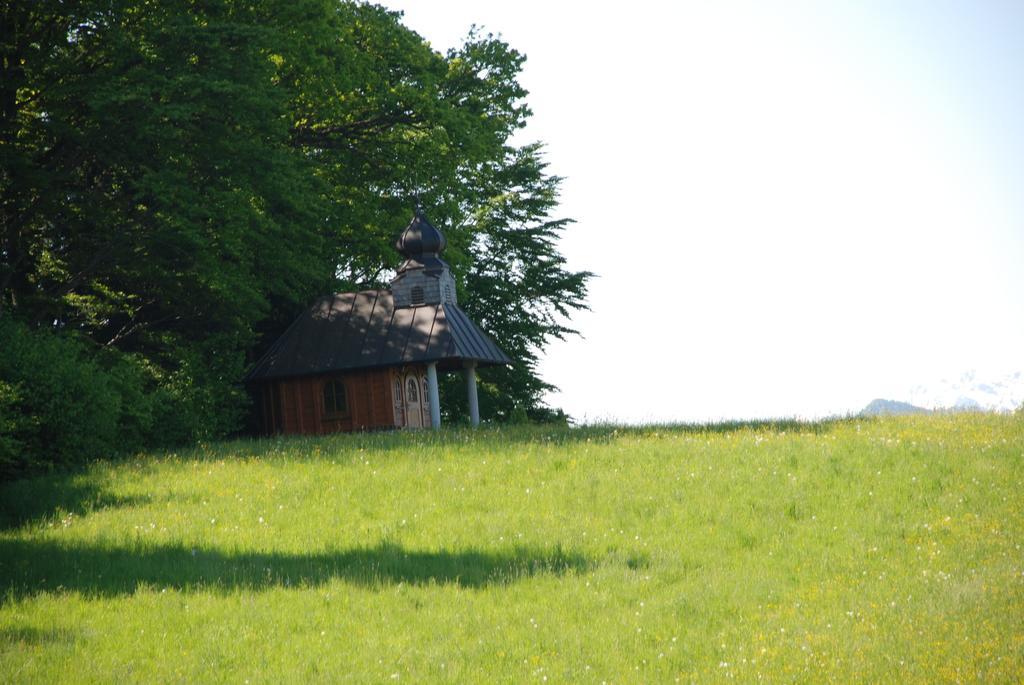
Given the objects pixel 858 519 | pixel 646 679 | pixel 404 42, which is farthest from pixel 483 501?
pixel 404 42

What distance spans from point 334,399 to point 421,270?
5028 millimetres

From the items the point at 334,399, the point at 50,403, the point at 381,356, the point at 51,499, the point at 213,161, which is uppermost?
the point at 213,161

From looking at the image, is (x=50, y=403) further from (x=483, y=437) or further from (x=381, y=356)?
→ (x=381, y=356)

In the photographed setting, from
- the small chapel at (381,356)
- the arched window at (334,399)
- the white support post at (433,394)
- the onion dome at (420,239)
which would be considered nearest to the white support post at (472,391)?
the small chapel at (381,356)

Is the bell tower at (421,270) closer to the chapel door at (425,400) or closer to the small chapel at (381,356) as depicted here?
the small chapel at (381,356)

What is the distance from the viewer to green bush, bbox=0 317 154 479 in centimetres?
2331

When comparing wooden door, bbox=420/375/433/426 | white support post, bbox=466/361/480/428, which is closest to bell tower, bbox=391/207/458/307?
white support post, bbox=466/361/480/428

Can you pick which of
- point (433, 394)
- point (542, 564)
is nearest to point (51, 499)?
point (542, 564)

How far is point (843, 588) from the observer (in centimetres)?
1277

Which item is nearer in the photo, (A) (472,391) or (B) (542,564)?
(B) (542,564)

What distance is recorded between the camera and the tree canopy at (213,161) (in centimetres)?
2777

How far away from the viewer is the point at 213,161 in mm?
29859

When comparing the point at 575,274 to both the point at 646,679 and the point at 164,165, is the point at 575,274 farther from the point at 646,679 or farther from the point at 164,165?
the point at 646,679

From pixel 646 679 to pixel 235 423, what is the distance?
2333cm
